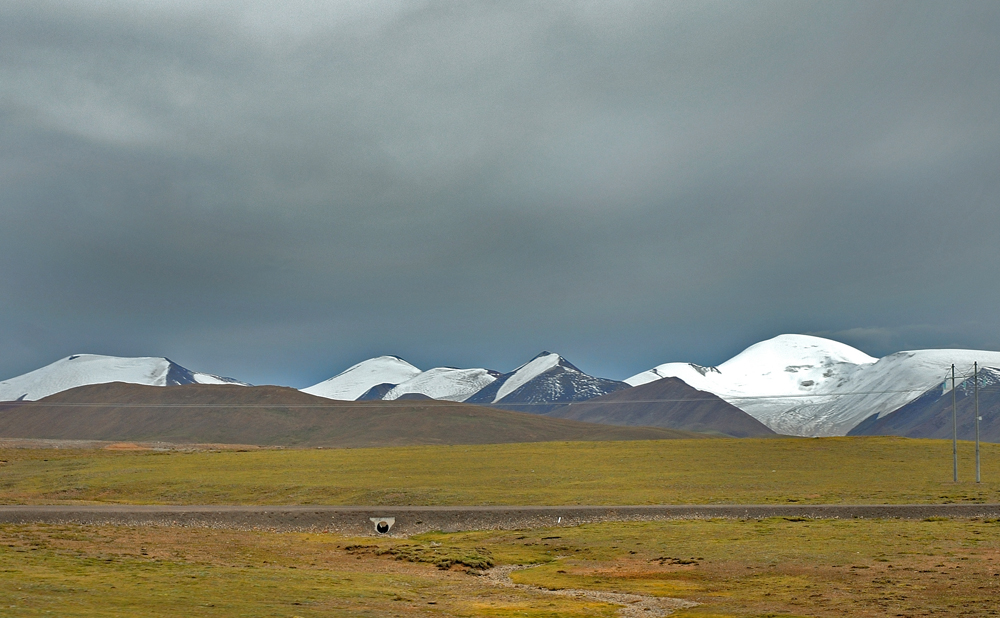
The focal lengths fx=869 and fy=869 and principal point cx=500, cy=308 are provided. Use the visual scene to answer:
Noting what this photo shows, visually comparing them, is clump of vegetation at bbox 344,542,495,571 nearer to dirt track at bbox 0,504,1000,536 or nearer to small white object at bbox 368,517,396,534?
small white object at bbox 368,517,396,534

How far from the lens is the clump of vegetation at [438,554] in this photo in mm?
41312

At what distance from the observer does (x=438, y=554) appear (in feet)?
143

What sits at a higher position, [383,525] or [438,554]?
[438,554]

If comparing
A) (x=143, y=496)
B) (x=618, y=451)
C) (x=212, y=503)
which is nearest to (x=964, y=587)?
(x=212, y=503)

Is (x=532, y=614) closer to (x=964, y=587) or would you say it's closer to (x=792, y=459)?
(x=964, y=587)

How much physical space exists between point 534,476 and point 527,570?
138 ft

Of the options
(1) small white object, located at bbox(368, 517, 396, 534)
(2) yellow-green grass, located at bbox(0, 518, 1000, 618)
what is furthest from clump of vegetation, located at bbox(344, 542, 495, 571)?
(1) small white object, located at bbox(368, 517, 396, 534)

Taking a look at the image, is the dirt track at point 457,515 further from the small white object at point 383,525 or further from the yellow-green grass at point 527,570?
the yellow-green grass at point 527,570

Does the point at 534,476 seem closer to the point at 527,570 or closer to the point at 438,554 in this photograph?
the point at 438,554

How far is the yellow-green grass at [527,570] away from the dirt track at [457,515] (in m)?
2.84

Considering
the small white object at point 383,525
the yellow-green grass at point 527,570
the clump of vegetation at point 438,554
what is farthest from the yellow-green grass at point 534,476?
the clump of vegetation at point 438,554

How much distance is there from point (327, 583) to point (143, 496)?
146 ft

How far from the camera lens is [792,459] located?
324 ft

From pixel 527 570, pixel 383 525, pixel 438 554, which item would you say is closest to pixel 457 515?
pixel 383 525
